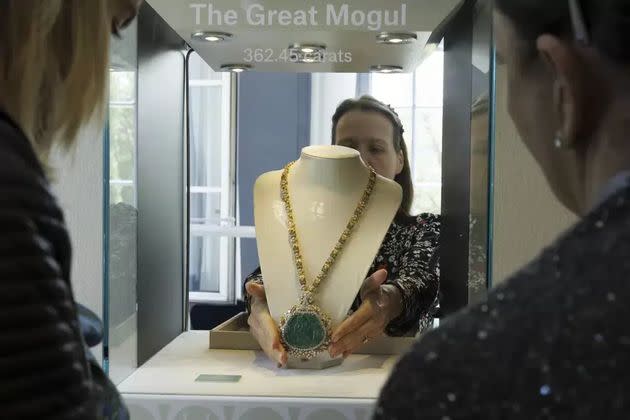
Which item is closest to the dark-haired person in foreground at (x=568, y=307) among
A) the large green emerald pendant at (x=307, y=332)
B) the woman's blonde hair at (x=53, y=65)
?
the woman's blonde hair at (x=53, y=65)

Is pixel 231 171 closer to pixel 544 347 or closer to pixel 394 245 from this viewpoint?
pixel 394 245


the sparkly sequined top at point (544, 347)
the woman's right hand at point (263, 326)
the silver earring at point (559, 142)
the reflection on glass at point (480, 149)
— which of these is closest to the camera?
the sparkly sequined top at point (544, 347)

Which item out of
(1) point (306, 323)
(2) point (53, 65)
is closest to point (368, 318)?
(1) point (306, 323)

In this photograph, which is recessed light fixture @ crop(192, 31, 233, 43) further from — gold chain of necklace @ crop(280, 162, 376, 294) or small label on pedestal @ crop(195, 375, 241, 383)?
small label on pedestal @ crop(195, 375, 241, 383)

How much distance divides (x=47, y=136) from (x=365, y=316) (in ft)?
2.60

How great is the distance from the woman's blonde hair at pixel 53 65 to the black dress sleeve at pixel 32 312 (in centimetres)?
10

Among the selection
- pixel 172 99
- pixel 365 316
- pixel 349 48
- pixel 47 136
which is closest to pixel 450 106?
pixel 349 48

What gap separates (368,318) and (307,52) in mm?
486

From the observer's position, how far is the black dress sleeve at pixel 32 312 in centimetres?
→ 54

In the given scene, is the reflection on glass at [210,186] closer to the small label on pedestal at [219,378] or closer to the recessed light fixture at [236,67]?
the recessed light fixture at [236,67]

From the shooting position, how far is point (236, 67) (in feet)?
5.00

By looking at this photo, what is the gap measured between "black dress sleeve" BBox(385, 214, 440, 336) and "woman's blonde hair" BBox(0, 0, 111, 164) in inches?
32.5

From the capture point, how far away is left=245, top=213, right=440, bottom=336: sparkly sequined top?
1.47m

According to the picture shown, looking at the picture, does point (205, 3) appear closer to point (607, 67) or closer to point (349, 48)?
point (349, 48)
